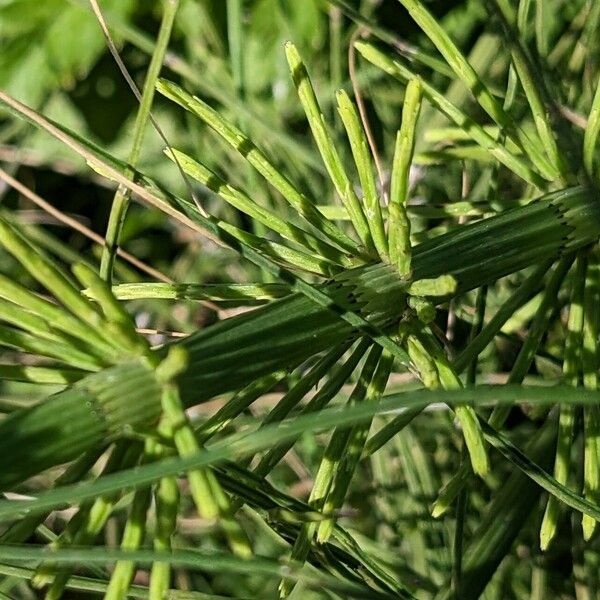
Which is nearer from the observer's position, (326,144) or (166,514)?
(166,514)

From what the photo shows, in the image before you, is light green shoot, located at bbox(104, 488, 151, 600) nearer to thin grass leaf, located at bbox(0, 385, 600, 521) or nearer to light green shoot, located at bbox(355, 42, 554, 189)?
thin grass leaf, located at bbox(0, 385, 600, 521)

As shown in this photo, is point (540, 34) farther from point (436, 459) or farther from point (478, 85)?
point (436, 459)

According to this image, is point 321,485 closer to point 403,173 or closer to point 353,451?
point 353,451

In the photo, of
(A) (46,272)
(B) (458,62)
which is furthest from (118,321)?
(B) (458,62)

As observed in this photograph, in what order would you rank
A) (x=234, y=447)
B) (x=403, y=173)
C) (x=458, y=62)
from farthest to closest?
(x=458, y=62)
(x=403, y=173)
(x=234, y=447)

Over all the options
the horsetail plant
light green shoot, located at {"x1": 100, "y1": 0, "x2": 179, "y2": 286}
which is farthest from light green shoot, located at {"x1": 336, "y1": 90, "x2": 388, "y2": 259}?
light green shoot, located at {"x1": 100, "y1": 0, "x2": 179, "y2": 286}

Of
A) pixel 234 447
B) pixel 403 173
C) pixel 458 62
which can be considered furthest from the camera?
pixel 458 62

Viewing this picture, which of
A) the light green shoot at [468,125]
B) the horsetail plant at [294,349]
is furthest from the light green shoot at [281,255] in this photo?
the light green shoot at [468,125]
